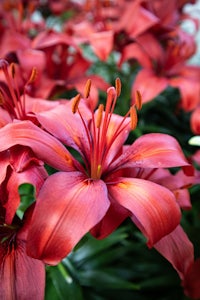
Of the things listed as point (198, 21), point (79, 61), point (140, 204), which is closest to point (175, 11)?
point (198, 21)

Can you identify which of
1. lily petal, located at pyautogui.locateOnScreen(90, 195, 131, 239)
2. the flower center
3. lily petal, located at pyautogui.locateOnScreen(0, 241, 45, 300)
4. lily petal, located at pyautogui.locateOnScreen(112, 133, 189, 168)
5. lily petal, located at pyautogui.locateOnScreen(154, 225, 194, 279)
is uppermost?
the flower center

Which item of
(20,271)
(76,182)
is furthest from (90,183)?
(20,271)

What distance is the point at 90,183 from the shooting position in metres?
0.55

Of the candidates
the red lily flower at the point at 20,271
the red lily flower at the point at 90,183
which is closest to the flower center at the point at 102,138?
the red lily flower at the point at 90,183

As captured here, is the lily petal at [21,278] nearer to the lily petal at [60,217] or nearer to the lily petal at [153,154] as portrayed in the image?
the lily petal at [60,217]

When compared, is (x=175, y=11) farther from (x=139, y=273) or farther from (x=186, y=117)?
(x=139, y=273)

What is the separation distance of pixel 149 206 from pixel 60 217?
11 cm

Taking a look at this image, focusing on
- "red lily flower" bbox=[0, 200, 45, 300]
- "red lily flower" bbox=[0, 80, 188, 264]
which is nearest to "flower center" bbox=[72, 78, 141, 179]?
"red lily flower" bbox=[0, 80, 188, 264]

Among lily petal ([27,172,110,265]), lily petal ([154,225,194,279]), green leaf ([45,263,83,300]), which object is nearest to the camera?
lily petal ([27,172,110,265])

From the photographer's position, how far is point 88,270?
32.6 inches

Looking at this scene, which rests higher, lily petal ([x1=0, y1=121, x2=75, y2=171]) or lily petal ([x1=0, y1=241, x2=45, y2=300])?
lily petal ([x1=0, y1=121, x2=75, y2=171])

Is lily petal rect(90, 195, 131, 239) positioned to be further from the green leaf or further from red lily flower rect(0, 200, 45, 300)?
the green leaf

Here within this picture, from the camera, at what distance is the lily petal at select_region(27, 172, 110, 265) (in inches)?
18.6

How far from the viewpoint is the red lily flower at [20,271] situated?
1.73 ft
